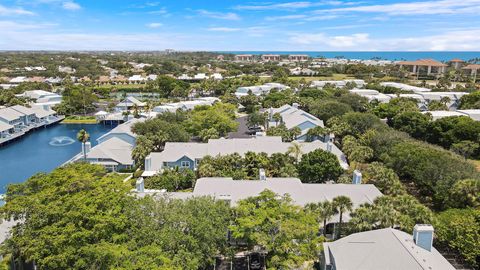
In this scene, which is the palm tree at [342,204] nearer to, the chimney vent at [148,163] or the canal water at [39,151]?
the chimney vent at [148,163]

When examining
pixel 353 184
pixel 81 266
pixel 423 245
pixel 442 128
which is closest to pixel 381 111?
pixel 442 128

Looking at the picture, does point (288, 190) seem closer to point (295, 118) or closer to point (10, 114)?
point (295, 118)

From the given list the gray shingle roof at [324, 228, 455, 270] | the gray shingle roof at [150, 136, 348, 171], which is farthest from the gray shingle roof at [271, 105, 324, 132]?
the gray shingle roof at [324, 228, 455, 270]

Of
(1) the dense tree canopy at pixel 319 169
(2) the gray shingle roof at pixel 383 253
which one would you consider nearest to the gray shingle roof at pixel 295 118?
(1) the dense tree canopy at pixel 319 169

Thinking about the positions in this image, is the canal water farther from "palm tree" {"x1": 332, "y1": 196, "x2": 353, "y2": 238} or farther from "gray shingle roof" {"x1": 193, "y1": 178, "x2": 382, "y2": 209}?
"palm tree" {"x1": 332, "y1": 196, "x2": 353, "y2": 238}

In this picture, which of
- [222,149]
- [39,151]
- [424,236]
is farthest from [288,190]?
[39,151]
